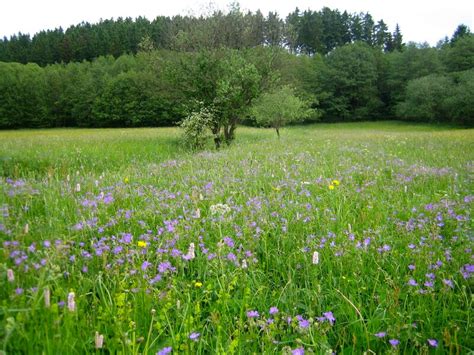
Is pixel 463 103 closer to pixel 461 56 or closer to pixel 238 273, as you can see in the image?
pixel 461 56

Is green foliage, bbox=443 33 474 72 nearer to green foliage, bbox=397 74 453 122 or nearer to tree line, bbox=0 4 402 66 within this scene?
green foliage, bbox=397 74 453 122

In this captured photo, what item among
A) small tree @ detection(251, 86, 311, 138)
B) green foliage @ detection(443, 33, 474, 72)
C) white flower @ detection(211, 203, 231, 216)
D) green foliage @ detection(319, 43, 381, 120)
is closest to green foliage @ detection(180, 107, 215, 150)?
small tree @ detection(251, 86, 311, 138)

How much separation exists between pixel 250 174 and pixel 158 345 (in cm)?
467

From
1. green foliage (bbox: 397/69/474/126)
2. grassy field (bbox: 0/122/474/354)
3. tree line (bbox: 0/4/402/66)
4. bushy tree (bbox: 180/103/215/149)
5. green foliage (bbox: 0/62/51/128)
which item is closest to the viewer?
grassy field (bbox: 0/122/474/354)

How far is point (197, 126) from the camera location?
15766mm

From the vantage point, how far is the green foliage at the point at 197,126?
1563cm

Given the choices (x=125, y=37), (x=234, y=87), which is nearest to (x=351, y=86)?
(x=125, y=37)

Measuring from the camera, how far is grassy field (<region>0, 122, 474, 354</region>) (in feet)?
6.43

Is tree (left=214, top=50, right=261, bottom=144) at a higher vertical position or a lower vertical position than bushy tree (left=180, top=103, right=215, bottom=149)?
higher

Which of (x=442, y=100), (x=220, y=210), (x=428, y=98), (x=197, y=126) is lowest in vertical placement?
(x=220, y=210)

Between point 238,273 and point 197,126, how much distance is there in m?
13.6

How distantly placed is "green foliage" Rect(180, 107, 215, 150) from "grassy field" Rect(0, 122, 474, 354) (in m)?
10.5

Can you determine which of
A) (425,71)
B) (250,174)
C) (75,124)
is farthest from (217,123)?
(425,71)

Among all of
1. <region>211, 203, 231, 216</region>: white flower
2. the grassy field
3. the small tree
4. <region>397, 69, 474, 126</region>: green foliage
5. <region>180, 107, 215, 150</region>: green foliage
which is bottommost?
the grassy field
